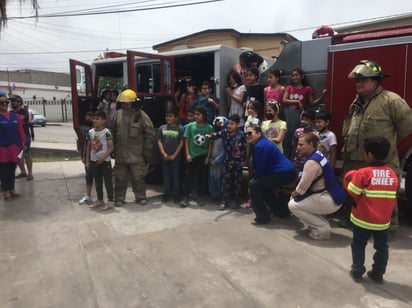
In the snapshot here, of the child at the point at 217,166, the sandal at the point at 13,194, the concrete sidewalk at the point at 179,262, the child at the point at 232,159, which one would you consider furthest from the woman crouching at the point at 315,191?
the sandal at the point at 13,194

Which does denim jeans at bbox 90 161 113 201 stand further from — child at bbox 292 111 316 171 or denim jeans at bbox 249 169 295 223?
child at bbox 292 111 316 171

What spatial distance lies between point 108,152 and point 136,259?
85.1 inches

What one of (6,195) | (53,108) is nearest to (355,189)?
(6,195)

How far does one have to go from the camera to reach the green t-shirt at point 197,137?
568 centimetres

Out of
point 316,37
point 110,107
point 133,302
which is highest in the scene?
point 316,37

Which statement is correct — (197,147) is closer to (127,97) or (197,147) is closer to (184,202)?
(184,202)

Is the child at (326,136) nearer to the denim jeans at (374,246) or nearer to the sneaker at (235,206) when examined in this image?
the sneaker at (235,206)

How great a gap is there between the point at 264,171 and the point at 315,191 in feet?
2.51

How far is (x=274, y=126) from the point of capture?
203 inches

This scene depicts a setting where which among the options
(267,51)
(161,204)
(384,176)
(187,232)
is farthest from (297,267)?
(267,51)

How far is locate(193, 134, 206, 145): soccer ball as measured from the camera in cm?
567

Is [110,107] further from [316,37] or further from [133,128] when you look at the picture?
[316,37]

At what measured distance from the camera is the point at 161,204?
576 cm

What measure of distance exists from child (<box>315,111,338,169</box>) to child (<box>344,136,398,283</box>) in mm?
1580
